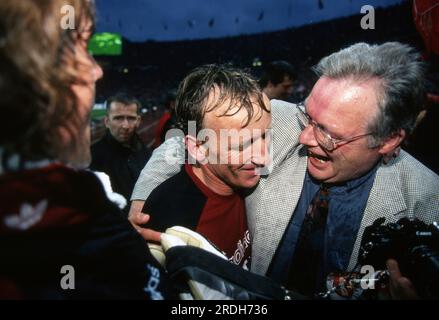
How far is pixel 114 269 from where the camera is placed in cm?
80

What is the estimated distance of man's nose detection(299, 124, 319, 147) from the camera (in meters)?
1.81

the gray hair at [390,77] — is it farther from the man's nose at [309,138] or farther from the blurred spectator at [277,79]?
the blurred spectator at [277,79]

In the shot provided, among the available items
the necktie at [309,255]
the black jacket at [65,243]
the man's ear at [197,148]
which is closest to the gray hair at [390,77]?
the necktie at [309,255]

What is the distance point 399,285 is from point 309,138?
85cm

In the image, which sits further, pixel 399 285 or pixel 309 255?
pixel 309 255

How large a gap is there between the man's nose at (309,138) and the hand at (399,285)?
0.72m

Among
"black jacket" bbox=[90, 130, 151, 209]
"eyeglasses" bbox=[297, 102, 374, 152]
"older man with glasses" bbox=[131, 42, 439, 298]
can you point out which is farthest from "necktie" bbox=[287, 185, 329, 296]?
"black jacket" bbox=[90, 130, 151, 209]

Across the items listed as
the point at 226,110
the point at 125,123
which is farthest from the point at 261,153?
the point at 125,123

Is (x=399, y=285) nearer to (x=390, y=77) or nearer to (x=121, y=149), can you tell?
(x=390, y=77)

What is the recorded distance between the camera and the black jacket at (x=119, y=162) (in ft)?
12.5

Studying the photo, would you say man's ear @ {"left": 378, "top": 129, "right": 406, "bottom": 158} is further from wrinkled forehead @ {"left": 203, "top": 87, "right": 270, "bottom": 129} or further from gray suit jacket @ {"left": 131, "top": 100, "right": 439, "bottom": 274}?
wrinkled forehead @ {"left": 203, "top": 87, "right": 270, "bottom": 129}

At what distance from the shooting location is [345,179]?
73.0 inches

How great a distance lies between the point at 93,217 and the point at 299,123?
151cm

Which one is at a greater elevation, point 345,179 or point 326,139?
point 326,139
